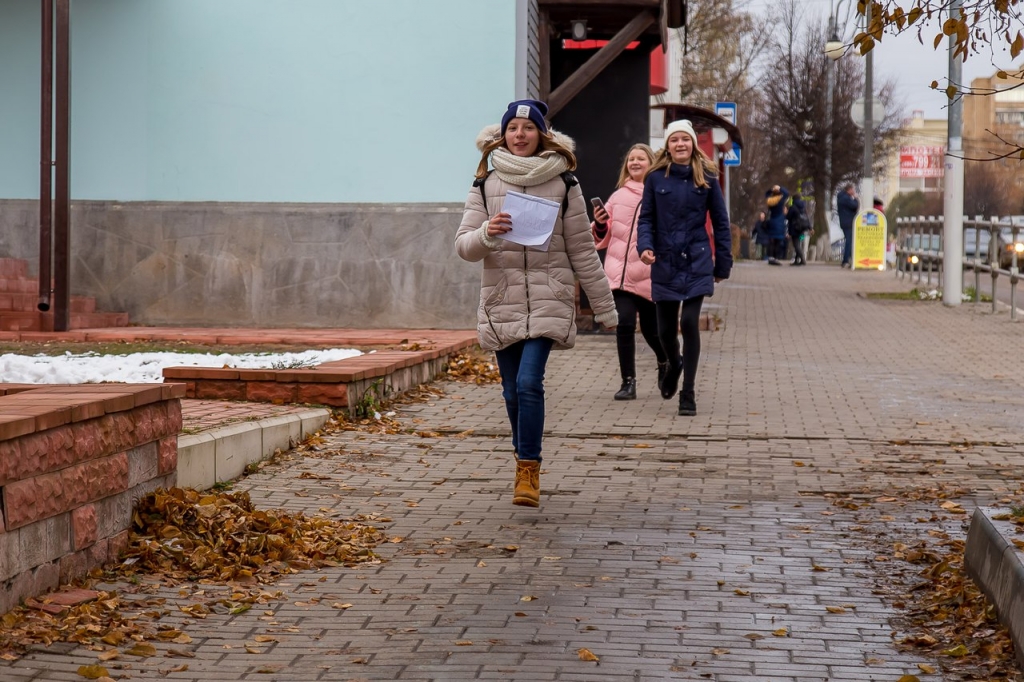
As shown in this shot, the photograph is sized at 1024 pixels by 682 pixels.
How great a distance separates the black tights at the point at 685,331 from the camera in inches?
390

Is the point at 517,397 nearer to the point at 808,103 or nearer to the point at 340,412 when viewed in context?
the point at 340,412

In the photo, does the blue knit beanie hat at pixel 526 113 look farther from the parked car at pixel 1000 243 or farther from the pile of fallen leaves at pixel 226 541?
the parked car at pixel 1000 243

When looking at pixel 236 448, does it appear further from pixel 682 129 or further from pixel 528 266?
pixel 682 129

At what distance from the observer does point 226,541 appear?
5707 mm

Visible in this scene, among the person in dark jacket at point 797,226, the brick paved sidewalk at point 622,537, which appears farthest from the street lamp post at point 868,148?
the brick paved sidewalk at point 622,537

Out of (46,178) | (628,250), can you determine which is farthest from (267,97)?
(628,250)

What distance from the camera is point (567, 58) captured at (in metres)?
17.8

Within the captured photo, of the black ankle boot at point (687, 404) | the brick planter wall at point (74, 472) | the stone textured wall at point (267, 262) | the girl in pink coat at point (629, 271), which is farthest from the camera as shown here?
the stone textured wall at point (267, 262)

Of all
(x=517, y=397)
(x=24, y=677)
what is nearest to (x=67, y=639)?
(x=24, y=677)

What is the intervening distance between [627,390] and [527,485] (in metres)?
4.12

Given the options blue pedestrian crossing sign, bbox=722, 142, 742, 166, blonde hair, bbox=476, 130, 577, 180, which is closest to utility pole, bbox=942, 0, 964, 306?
blue pedestrian crossing sign, bbox=722, 142, 742, 166

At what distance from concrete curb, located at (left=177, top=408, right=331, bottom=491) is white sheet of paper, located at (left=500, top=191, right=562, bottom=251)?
5.52 ft

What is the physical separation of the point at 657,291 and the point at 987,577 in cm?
521

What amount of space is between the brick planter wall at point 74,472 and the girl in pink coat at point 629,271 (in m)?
5.18
